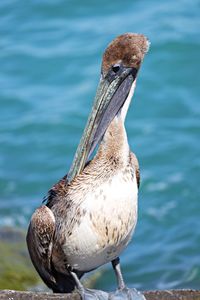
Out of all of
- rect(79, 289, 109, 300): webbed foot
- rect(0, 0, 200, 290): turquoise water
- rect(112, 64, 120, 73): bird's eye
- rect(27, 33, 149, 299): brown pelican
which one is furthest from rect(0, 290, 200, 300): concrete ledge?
rect(0, 0, 200, 290): turquoise water

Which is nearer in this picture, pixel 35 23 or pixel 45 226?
pixel 45 226

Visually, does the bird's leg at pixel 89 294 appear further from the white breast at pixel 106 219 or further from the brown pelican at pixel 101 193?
the white breast at pixel 106 219

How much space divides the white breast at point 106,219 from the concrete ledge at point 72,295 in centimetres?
36

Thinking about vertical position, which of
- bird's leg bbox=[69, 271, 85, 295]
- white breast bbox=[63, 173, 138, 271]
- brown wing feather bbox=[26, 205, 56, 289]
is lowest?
bird's leg bbox=[69, 271, 85, 295]

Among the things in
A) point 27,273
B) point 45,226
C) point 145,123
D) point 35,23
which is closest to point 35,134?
point 145,123

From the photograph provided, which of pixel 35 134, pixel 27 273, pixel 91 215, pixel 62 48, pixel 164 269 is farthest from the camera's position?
pixel 62 48

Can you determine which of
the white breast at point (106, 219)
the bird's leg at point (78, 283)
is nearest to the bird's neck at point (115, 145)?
the white breast at point (106, 219)

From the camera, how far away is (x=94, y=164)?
22.1ft

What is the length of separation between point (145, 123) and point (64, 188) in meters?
7.88

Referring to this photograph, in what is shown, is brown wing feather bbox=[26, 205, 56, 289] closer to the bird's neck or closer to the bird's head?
the bird's head

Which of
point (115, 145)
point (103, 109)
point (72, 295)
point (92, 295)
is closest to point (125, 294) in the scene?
point (92, 295)

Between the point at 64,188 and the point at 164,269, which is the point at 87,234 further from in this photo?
the point at 164,269

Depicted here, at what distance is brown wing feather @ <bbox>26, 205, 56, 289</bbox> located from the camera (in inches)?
270

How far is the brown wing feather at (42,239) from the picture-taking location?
22.5 feet
